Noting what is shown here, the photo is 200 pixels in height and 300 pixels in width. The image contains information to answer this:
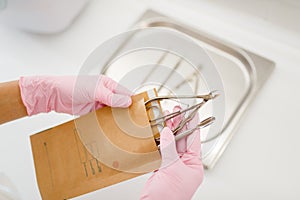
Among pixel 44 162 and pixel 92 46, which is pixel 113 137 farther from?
pixel 92 46

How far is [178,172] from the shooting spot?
61 cm

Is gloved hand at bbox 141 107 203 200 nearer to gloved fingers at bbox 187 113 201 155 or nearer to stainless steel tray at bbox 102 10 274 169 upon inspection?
gloved fingers at bbox 187 113 201 155

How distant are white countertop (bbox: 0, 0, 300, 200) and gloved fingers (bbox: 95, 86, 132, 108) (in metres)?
0.23

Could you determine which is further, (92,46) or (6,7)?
(92,46)

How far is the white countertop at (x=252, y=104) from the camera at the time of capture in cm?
75

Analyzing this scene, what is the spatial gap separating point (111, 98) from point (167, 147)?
129mm

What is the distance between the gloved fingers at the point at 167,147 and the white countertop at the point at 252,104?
190 millimetres

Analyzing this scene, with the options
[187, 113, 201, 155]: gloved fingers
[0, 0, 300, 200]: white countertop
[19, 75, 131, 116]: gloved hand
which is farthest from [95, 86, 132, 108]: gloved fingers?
[0, 0, 300, 200]: white countertop

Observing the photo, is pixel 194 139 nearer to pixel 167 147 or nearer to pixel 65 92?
pixel 167 147

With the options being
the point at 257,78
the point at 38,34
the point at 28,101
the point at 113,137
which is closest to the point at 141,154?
the point at 113,137

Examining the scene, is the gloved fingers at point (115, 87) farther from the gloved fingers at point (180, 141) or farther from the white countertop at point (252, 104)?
the white countertop at point (252, 104)

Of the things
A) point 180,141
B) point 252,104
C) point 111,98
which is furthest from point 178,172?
point 252,104

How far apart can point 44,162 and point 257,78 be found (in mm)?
571

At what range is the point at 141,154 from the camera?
1.80 ft
